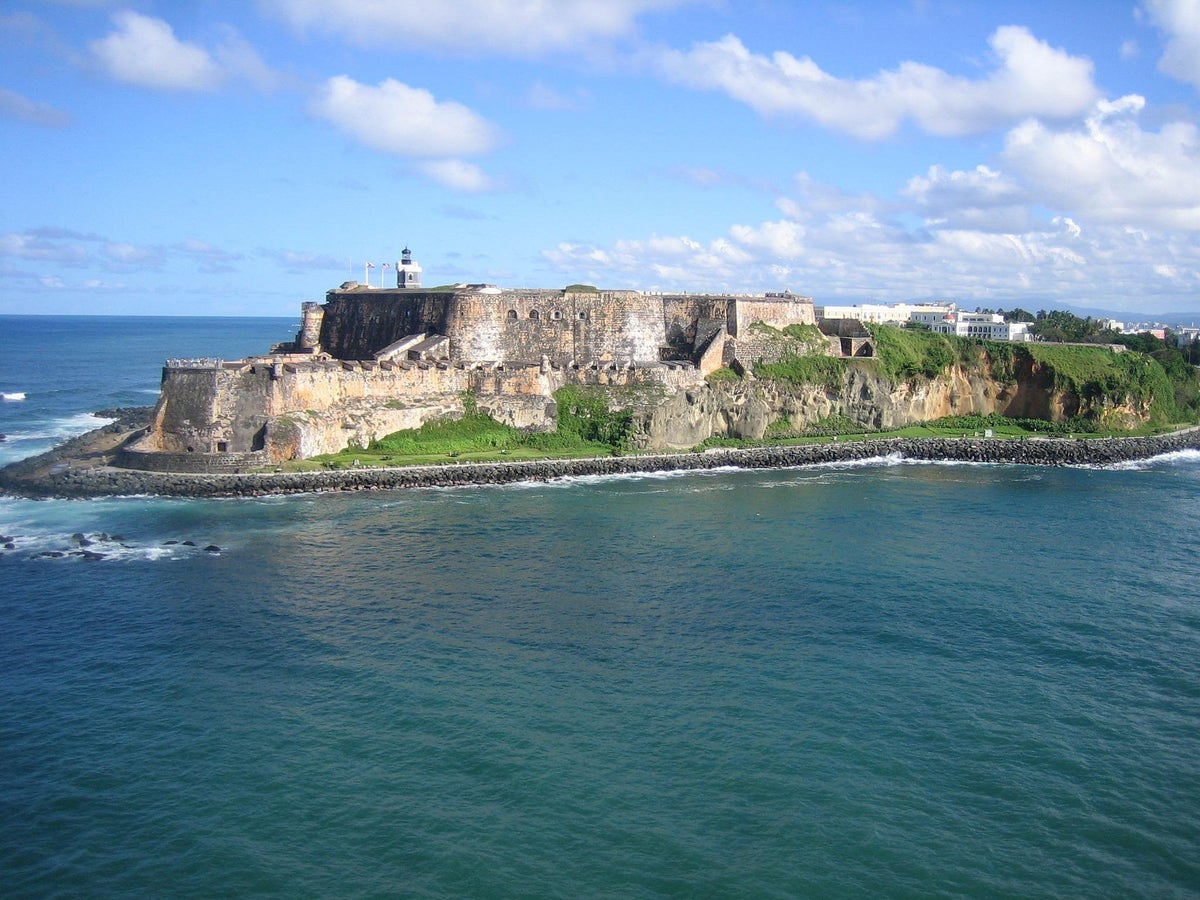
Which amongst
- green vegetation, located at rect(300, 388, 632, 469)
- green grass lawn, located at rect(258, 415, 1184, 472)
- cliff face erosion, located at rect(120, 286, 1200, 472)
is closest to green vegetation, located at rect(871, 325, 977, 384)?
cliff face erosion, located at rect(120, 286, 1200, 472)

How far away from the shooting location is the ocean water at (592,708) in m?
15.9

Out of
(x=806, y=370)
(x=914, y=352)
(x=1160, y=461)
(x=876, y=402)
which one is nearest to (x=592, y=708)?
(x=806, y=370)

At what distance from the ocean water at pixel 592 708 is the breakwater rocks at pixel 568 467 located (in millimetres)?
3435

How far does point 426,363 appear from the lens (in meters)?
49.7

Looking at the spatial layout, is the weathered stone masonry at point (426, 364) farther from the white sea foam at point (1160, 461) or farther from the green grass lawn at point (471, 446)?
the white sea foam at point (1160, 461)

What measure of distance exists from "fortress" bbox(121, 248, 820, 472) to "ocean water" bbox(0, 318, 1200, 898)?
21.8 ft

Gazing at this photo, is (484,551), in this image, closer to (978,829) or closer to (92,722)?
(92,722)

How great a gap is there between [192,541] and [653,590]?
15.2 meters

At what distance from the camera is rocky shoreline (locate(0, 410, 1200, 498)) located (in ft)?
129

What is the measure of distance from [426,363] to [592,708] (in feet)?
104

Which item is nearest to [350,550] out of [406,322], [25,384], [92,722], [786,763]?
[92,722]

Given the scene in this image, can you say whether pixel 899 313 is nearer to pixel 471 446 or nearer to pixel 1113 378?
pixel 1113 378

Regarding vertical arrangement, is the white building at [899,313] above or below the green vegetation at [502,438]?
above

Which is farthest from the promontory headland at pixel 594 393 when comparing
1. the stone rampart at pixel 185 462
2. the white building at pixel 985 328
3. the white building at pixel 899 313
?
the white building at pixel 899 313
